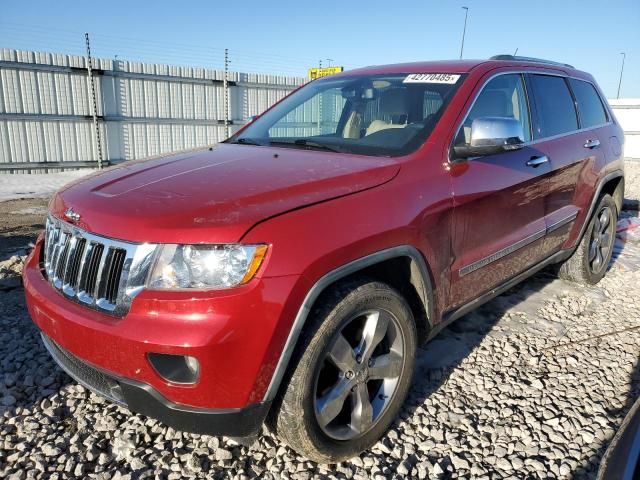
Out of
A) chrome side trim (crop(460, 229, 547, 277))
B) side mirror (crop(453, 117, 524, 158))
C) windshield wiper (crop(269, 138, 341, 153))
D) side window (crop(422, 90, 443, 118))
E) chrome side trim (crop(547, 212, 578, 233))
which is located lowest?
chrome side trim (crop(460, 229, 547, 277))

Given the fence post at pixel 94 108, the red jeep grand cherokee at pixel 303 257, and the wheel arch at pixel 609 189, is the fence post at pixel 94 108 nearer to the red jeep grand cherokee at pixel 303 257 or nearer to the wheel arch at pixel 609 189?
the red jeep grand cherokee at pixel 303 257

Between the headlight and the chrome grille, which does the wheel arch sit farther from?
the chrome grille

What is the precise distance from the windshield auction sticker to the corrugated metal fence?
795cm

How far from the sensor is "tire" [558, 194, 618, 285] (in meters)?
4.29

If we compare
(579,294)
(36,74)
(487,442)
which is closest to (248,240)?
(487,442)

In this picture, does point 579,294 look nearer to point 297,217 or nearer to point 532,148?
point 532,148

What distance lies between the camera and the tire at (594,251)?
4.29m

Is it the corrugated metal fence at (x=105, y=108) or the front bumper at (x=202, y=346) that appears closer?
the front bumper at (x=202, y=346)

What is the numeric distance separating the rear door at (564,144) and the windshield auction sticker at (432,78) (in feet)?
2.62

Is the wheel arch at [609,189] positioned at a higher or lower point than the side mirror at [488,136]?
lower

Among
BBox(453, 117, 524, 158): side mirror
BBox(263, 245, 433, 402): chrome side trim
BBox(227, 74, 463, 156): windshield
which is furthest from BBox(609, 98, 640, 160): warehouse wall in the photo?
BBox(263, 245, 433, 402): chrome side trim

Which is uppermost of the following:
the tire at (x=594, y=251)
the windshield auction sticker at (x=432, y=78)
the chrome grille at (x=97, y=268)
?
the windshield auction sticker at (x=432, y=78)

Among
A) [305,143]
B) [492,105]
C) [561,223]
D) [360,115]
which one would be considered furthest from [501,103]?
[305,143]

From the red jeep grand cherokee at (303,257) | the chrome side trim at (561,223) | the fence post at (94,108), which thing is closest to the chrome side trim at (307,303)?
the red jeep grand cherokee at (303,257)
